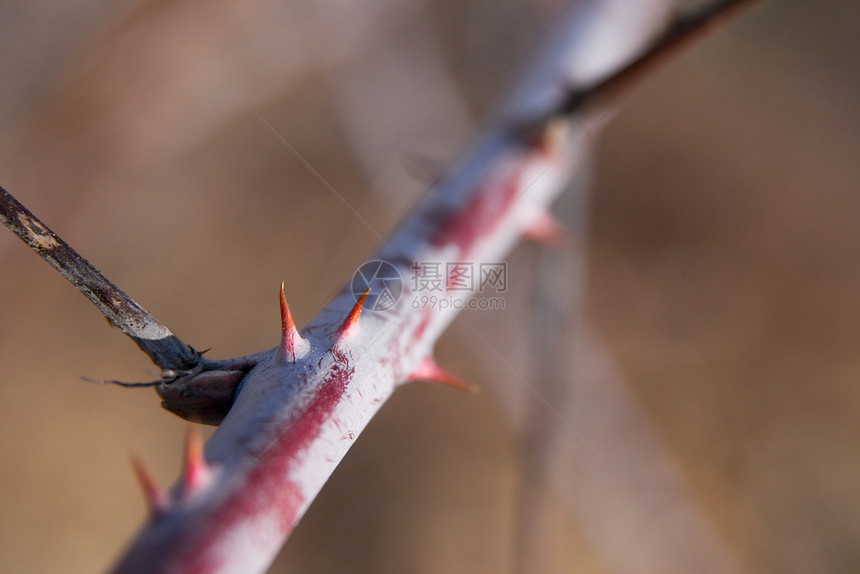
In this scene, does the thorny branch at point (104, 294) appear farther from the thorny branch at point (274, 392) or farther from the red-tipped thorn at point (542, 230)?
the red-tipped thorn at point (542, 230)

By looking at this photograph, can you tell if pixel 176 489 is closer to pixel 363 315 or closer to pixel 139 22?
pixel 363 315

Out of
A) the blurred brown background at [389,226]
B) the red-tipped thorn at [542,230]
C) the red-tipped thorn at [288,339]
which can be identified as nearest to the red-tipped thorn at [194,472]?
the red-tipped thorn at [288,339]

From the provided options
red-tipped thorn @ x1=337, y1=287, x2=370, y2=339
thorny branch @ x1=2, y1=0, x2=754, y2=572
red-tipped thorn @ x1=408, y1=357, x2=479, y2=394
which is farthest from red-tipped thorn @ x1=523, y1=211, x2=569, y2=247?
red-tipped thorn @ x1=337, y1=287, x2=370, y2=339

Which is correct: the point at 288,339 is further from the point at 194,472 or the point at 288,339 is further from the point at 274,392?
the point at 194,472

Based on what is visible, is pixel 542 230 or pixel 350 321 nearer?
pixel 350 321

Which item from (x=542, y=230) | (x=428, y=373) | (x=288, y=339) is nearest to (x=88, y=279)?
(x=288, y=339)

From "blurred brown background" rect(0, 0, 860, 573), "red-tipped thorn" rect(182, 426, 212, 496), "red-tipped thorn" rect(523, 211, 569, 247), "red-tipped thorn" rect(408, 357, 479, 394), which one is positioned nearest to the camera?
"red-tipped thorn" rect(182, 426, 212, 496)

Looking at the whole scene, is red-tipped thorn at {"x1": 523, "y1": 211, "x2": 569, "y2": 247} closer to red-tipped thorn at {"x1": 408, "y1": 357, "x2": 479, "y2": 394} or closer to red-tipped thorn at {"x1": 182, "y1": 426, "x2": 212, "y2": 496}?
red-tipped thorn at {"x1": 408, "y1": 357, "x2": 479, "y2": 394}

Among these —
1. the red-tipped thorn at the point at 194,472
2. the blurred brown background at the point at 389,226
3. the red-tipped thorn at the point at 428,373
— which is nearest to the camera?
the red-tipped thorn at the point at 194,472
